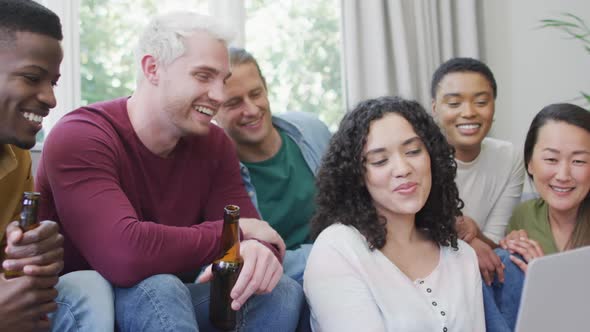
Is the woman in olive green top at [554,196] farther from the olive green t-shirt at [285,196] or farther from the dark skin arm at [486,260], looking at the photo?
the olive green t-shirt at [285,196]

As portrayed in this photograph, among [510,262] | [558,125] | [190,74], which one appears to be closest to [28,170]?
[190,74]

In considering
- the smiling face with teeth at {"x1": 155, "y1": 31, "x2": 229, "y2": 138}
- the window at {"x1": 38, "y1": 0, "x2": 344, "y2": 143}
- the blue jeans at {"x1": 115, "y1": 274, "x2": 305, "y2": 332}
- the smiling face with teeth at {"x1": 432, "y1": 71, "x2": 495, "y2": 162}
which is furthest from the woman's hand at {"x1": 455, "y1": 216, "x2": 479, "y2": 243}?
the window at {"x1": 38, "y1": 0, "x2": 344, "y2": 143}

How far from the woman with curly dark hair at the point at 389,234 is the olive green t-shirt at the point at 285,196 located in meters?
0.31

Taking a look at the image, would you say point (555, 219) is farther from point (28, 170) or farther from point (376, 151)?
point (28, 170)

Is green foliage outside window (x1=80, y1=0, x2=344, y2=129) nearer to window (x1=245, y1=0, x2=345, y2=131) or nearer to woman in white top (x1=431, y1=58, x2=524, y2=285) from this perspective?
window (x1=245, y1=0, x2=345, y2=131)

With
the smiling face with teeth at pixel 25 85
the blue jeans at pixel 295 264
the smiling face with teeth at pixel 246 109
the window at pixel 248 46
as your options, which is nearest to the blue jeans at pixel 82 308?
the smiling face with teeth at pixel 25 85

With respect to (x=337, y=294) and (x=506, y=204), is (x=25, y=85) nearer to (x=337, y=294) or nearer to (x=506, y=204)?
(x=337, y=294)

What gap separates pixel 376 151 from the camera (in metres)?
1.54

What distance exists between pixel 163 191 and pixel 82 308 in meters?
0.44

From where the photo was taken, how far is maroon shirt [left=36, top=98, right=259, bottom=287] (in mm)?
1353

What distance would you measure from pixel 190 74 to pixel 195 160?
9.5 inches

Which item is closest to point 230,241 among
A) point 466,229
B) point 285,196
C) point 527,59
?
point 285,196

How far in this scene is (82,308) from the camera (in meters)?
1.28

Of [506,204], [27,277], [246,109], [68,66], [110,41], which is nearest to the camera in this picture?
[27,277]
